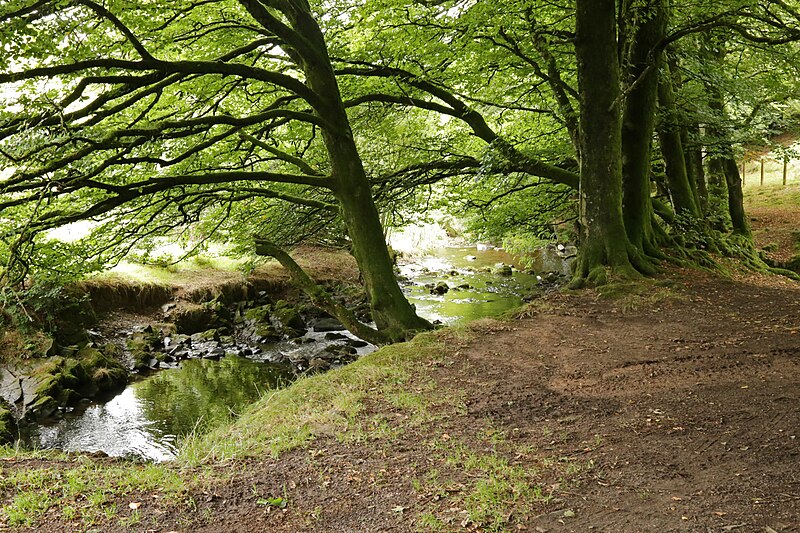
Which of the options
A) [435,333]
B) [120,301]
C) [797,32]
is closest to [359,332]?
[435,333]

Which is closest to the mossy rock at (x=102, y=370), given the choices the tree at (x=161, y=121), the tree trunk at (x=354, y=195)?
the tree at (x=161, y=121)

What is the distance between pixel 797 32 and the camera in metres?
9.37

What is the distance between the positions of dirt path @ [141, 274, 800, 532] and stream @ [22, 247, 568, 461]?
2.04 m

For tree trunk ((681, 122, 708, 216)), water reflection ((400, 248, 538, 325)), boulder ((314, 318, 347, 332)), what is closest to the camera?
tree trunk ((681, 122, 708, 216))

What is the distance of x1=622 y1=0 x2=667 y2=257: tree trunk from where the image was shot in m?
10.8

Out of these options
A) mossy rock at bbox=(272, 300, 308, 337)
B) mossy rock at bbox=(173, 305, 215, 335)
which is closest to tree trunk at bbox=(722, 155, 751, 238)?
mossy rock at bbox=(272, 300, 308, 337)

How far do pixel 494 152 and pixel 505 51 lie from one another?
2.17 m

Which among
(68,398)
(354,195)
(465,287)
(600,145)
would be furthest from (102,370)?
(465,287)

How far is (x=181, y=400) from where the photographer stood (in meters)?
10.9

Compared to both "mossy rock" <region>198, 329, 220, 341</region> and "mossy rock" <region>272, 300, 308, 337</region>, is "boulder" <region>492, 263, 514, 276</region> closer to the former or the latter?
"mossy rock" <region>272, 300, 308, 337</region>

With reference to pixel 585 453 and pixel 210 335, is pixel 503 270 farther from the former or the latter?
pixel 585 453

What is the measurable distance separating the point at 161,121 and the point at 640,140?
27.6 feet

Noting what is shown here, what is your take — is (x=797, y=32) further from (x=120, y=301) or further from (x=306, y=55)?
(x=120, y=301)

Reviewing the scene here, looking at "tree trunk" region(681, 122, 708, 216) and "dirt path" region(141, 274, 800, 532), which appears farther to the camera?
"tree trunk" region(681, 122, 708, 216)
